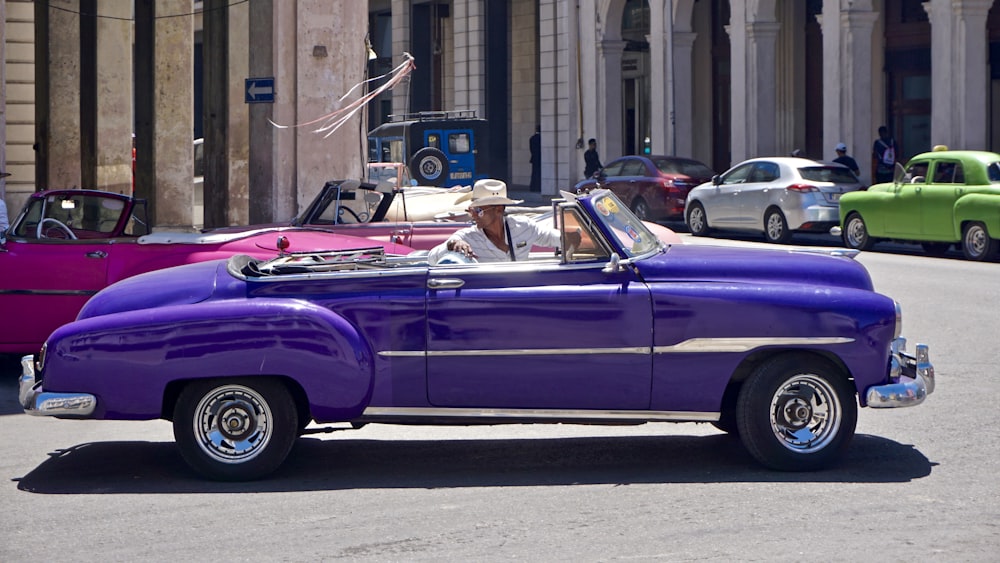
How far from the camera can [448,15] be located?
5131cm

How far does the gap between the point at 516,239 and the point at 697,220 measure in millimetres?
19918

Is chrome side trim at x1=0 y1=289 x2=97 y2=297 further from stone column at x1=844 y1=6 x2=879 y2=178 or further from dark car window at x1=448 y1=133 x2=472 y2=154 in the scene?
dark car window at x1=448 y1=133 x2=472 y2=154

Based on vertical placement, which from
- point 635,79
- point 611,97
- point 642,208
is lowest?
point 642,208

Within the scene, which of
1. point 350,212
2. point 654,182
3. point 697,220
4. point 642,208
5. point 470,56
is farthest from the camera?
point 470,56

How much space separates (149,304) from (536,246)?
208 cm

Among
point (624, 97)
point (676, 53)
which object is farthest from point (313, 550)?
point (624, 97)

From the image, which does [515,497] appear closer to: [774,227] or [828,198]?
[828,198]

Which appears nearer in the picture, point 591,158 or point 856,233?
point 856,233

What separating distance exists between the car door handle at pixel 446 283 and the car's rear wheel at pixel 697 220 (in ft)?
67.6

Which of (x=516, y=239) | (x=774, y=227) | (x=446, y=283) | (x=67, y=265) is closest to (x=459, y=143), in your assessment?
(x=774, y=227)

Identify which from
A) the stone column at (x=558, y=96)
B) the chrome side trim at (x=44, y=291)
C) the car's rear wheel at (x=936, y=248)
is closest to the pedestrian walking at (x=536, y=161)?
the stone column at (x=558, y=96)

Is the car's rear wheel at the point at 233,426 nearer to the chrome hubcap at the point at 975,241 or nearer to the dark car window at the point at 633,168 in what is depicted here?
the chrome hubcap at the point at 975,241

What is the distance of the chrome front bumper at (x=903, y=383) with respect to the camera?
736 cm

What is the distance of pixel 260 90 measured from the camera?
19984 mm
